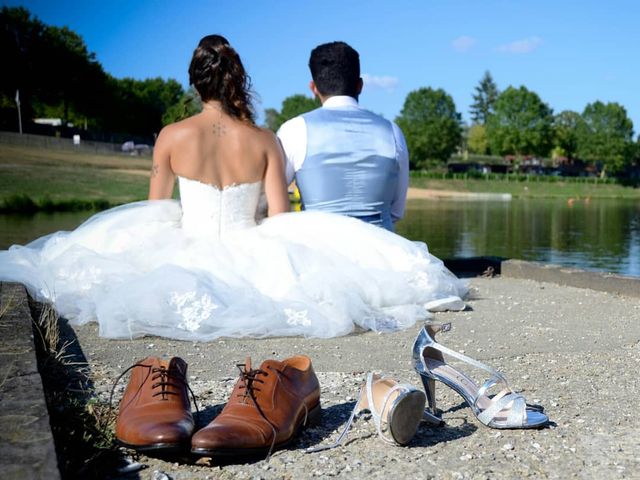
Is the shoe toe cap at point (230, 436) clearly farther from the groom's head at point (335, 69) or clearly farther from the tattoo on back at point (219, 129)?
the groom's head at point (335, 69)

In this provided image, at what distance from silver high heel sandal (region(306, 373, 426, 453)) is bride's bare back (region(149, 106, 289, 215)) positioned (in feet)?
9.09

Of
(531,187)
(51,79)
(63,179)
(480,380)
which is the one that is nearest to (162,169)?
(480,380)

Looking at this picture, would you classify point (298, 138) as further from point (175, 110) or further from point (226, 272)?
point (175, 110)

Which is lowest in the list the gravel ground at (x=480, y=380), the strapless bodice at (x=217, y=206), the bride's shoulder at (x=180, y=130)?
the gravel ground at (x=480, y=380)

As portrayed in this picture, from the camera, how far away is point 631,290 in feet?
20.7

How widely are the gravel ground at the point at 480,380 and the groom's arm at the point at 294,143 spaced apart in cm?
168

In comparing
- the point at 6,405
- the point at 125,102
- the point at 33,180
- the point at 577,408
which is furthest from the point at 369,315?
the point at 125,102

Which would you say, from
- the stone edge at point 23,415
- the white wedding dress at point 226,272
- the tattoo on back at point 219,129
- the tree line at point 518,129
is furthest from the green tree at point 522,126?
the stone edge at point 23,415

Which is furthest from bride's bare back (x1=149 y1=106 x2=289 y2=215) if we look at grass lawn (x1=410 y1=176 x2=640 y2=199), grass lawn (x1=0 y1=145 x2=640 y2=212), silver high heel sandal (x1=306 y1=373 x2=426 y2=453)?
grass lawn (x1=410 y1=176 x2=640 y2=199)

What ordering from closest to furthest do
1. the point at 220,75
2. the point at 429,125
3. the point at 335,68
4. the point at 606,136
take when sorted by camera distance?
the point at 220,75 → the point at 335,68 → the point at 429,125 → the point at 606,136

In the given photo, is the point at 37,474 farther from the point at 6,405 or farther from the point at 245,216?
the point at 245,216

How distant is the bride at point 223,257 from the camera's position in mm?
4285

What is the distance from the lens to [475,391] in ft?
9.41

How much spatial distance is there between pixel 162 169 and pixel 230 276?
107 cm
